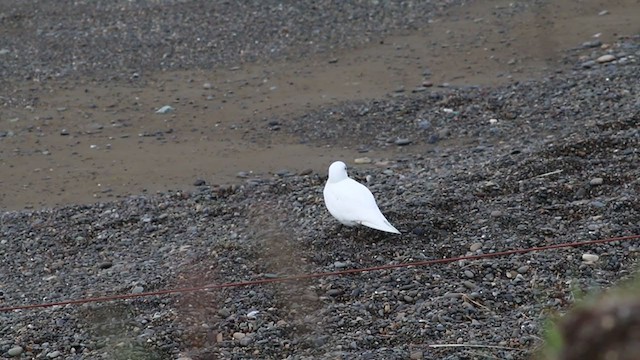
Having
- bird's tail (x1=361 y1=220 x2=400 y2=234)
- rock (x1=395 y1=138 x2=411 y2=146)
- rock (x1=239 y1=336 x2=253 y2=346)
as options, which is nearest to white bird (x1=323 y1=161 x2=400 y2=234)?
bird's tail (x1=361 y1=220 x2=400 y2=234)

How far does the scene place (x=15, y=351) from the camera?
16.0ft

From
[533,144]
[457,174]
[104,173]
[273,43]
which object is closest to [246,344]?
[457,174]

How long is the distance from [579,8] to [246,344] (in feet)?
23.3

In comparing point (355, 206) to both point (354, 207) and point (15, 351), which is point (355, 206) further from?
point (15, 351)

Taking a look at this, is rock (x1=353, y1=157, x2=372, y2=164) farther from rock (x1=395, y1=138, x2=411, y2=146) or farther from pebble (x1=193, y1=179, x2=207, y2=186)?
pebble (x1=193, y1=179, x2=207, y2=186)

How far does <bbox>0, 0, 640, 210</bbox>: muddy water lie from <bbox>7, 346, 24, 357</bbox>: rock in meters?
2.58

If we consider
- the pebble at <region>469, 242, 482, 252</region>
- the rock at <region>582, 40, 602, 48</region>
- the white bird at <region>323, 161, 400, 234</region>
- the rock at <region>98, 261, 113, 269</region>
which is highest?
the white bird at <region>323, 161, 400, 234</region>

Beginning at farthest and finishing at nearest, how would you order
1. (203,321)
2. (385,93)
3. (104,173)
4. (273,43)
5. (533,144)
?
1. (273,43)
2. (385,93)
3. (104,173)
4. (533,144)
5. (203,321)

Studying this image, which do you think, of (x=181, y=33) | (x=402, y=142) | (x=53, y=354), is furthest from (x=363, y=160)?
(x=181, y=33)

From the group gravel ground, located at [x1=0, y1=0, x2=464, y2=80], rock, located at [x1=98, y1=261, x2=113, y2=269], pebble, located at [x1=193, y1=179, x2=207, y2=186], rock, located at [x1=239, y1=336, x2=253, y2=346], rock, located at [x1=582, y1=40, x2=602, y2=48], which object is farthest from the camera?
gravel ground, located at [x1=0, y1=0, x2=464, y2=80]

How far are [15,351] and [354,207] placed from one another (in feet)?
6.15

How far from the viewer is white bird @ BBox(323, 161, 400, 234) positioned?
17.8 ft

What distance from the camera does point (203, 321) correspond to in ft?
16.1

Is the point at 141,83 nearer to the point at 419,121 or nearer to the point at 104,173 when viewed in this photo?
the point at 104,173
